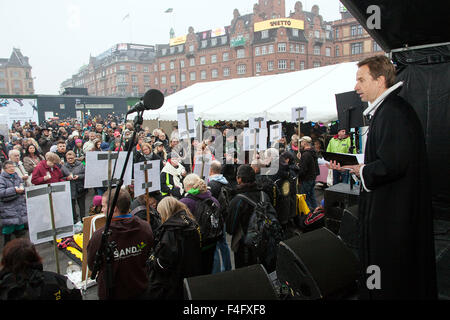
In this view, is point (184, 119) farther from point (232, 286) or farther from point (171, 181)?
point (232, 286)

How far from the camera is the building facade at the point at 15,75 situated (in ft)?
293

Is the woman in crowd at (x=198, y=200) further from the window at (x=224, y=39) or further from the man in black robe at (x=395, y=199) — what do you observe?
the window at (x=224, y=39)

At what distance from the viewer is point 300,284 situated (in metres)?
2.71

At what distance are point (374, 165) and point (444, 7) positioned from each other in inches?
83.5

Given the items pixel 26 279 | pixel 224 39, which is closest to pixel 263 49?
pixel 224 39

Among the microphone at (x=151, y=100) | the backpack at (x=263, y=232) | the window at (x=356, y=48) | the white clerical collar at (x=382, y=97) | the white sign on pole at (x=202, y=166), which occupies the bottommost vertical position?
the backpack at (x=263, y=232)

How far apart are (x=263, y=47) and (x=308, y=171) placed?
185 feet

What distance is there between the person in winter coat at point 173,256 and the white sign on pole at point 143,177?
4.01 ft

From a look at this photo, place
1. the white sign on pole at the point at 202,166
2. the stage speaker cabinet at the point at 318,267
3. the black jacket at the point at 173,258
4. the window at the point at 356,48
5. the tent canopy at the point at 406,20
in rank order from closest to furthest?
the stage speaker cabinet at the point at 318,267
the tent canopy at the point at 406,20
the black jacket at the point at 173,258
the white sign on pole at the point at 202,166
the window at the point at 356,48

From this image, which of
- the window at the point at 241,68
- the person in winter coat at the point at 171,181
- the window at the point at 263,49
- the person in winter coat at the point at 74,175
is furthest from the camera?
the window at the point at 241,68

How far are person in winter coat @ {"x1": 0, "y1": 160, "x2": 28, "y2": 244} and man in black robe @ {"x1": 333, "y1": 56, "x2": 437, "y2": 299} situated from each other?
6240 mm

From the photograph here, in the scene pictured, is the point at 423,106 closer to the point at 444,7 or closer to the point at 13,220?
the point at 444,7

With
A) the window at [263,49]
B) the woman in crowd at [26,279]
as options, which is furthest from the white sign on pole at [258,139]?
the window at [263,49]

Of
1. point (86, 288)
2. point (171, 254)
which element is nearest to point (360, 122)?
point (171, 254)
